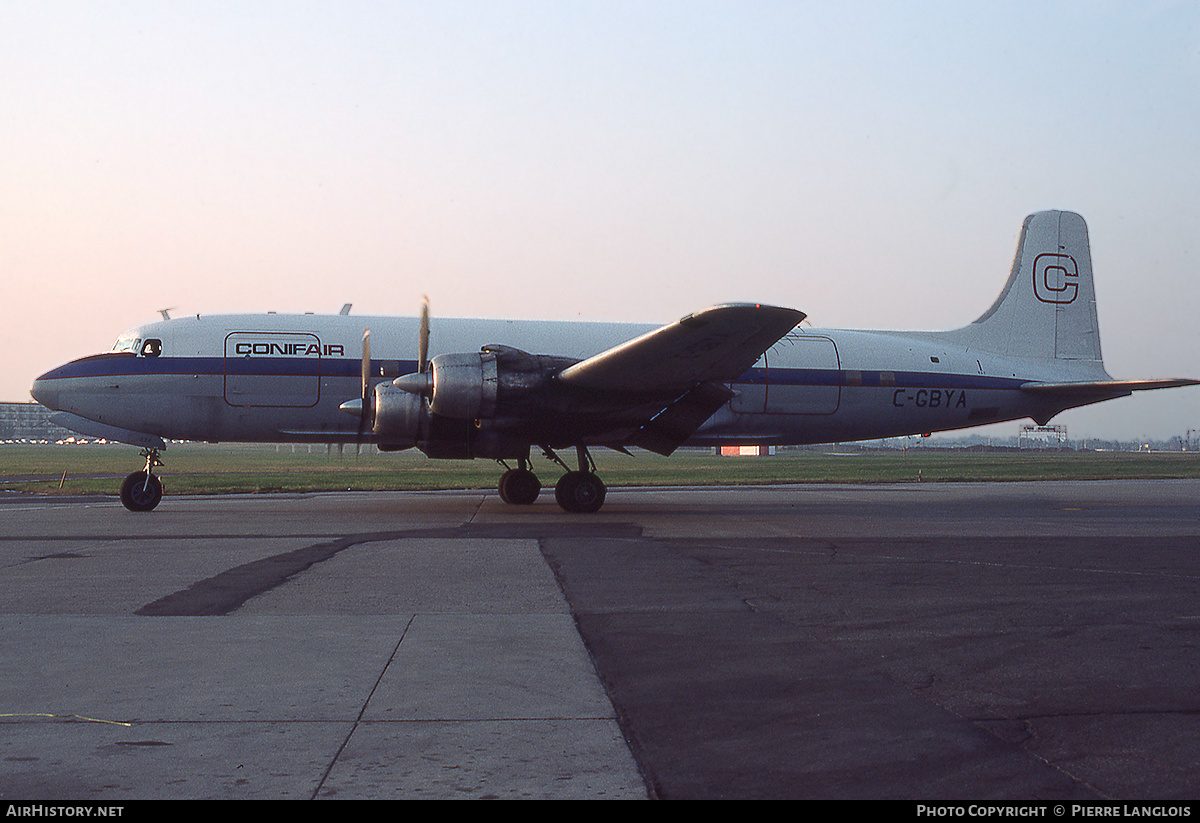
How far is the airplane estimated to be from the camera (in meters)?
16.8

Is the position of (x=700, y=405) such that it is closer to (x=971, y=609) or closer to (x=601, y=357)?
(x=601, y=357)

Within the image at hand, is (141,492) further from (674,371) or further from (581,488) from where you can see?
(674,371)

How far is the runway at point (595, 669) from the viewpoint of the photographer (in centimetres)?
404

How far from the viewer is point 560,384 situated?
17266mm

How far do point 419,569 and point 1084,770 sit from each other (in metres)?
7.74

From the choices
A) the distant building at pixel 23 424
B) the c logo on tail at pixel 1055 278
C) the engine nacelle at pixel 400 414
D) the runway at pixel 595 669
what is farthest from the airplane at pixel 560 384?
the distant building at pixel 23 424

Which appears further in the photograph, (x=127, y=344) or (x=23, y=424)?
(x=23, y=424)

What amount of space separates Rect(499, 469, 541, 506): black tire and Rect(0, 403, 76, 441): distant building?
6111 inches

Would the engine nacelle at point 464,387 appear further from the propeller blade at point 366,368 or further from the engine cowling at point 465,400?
the propeller blade at point 366,368

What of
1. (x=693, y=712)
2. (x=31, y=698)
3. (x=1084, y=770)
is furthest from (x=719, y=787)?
(x=31, y=698)

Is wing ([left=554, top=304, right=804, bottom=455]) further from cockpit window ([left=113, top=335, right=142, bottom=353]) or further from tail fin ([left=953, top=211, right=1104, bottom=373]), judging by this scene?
tail fin ([left=953, top=211, right=1104, bottom=373])

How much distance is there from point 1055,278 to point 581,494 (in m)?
14.9

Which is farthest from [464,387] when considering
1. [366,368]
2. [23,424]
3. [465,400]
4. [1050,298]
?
[23,424]

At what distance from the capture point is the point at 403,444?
17.9m
